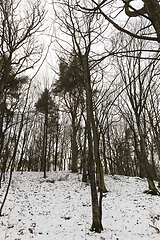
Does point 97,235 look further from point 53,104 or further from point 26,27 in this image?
point 53,104

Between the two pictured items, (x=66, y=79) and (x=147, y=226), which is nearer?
(x=147, y=226)

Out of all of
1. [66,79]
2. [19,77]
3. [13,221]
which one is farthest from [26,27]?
[13,221]

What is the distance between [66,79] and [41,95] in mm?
4491

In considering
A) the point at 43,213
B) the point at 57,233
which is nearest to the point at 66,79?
the point at 43,213

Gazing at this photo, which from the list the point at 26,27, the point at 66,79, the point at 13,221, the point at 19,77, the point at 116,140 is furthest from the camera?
the point at 116,140

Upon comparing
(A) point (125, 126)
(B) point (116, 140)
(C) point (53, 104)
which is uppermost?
(C) point (53, 104)

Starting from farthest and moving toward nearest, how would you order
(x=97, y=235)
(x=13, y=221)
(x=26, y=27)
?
(x=26, y=27)
(x=13, y=221)
(x=97, y=235)

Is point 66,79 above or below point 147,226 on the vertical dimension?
above

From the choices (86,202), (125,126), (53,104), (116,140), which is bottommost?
(86,202)

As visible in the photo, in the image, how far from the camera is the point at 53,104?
52.4 feet

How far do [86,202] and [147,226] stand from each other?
3.31 m

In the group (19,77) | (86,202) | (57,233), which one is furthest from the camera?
(19,77)

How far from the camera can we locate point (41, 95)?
50.5ft

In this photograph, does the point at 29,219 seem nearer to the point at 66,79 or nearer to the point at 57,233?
the point at 57,233
